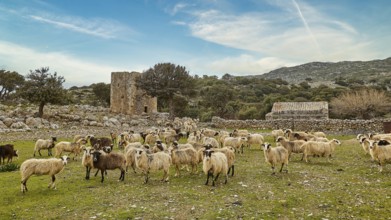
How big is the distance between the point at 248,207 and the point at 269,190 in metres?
2.21

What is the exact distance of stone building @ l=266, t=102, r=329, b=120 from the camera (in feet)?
168

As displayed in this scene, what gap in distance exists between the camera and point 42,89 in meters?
43.5

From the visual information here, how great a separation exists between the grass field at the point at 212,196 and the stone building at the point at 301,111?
36.5 m

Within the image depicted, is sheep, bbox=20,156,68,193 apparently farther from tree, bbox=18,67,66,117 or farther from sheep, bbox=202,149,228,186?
tree, bbox=18,67,66,117

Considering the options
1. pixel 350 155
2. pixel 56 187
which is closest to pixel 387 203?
pixel 350 155

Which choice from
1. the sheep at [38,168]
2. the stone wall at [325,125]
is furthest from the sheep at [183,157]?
the stone wall at [325,125]

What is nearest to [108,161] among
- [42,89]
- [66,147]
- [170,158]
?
[170,158]

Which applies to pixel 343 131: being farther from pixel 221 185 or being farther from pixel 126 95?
pixel 126 95

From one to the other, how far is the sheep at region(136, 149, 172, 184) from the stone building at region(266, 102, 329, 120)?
133ft

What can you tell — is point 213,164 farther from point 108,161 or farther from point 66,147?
point 66,147

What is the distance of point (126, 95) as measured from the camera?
194ft

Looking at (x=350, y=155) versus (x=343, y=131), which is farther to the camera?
(x=343, y=131)

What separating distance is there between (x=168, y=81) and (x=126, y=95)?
10118mm

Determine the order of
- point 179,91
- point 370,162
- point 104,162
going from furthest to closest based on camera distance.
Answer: point 179,91, point 370,162, point 104,162
